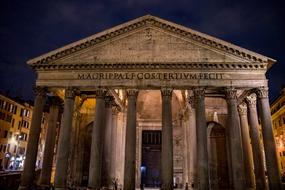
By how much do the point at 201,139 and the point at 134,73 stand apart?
6.25m

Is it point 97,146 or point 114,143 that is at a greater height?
point 114,143

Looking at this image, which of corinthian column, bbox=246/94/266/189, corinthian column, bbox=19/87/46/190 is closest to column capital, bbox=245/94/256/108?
corinthian column, bbox=246/94/266/189

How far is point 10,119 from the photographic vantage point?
35406 mm

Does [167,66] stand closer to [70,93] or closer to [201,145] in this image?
[201,145]

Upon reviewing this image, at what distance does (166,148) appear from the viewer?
51.2 ft

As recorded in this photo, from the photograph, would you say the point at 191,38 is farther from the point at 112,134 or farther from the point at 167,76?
the point at 112,134

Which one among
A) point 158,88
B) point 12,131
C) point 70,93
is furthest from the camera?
point 12,131

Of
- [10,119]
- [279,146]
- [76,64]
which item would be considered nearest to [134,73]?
[76,64]

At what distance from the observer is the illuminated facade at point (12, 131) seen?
33656 mm

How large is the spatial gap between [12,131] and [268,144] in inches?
1335

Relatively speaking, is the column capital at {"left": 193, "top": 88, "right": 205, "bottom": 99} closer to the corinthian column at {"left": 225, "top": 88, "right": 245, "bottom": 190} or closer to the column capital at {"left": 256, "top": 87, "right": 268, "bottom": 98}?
the corinthian column at {"left": 225, "top": 88, "right": 245, "bottom": 190}

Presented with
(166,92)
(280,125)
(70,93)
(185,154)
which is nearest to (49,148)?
(70,93)

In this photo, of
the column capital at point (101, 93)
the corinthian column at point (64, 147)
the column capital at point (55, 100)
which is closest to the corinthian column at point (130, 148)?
the column capital at point (101, 93)

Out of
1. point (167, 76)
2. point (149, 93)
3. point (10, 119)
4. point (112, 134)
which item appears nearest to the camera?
point (167, 76)
